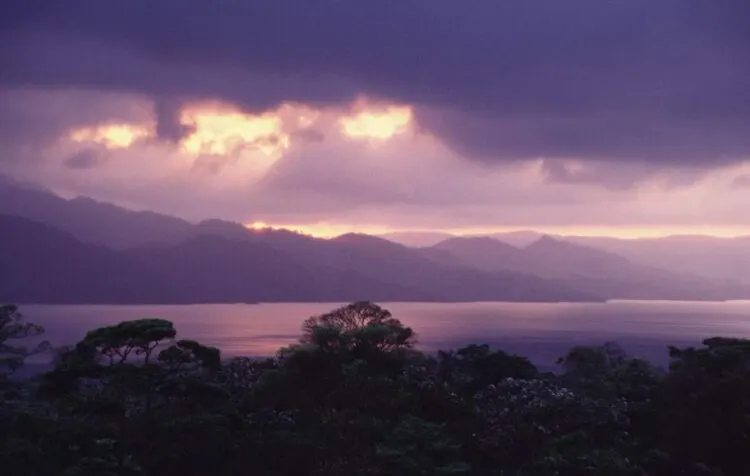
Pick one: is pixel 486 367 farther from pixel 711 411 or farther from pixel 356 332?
pixel 711 411

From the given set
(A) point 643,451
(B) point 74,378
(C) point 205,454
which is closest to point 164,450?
(C) point 205,454

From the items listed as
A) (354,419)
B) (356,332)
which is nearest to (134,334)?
(356,332)

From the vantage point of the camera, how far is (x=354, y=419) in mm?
27094

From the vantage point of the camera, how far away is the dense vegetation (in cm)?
2502

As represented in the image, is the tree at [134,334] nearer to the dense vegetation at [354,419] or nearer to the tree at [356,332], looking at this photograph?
the dense vegetation at [354,419]

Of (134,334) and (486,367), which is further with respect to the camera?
(486,367)

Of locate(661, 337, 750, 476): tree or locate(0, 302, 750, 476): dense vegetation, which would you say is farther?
locate(661, 337, 750, 476): tree

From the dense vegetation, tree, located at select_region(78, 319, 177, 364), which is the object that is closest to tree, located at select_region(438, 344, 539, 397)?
the dense vegetation

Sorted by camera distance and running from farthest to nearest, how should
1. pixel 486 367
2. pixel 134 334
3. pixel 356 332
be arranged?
pixel 486 367 → pixel 134 334 → pixel 356 332

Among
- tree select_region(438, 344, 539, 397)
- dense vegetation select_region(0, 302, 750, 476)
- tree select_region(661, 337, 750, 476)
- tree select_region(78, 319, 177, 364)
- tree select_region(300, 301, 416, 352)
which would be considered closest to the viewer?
dense vegetation select_region(0, 302, 750, 476)

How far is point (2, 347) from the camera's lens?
127ft

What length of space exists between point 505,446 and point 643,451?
4.57m

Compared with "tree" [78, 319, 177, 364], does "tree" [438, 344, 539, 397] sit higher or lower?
lower

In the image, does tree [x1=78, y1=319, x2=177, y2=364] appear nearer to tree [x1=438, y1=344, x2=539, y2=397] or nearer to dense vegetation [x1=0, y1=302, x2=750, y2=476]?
dense vegetation [x1=0, y1=302, x2=750, y2=476]
